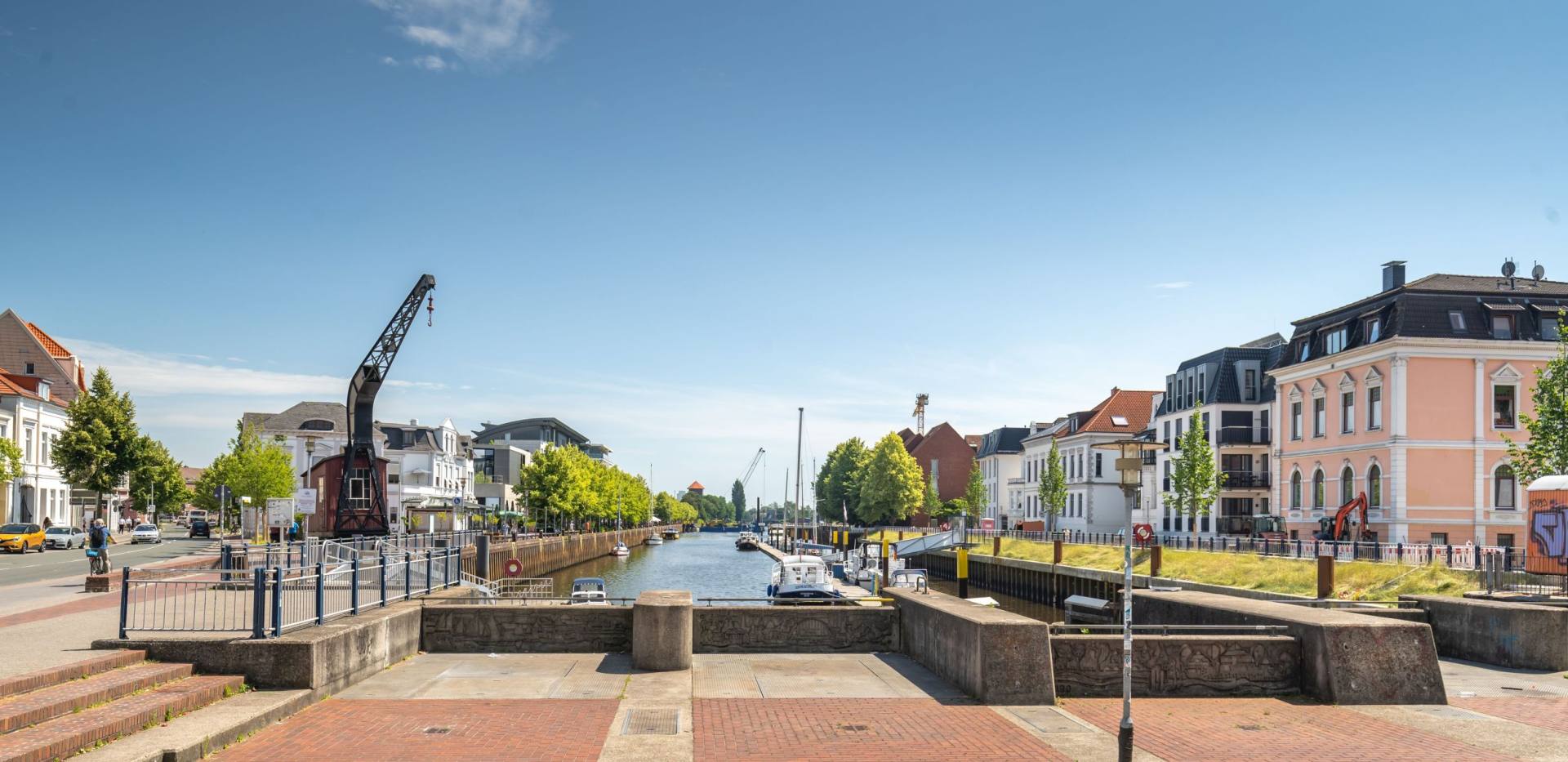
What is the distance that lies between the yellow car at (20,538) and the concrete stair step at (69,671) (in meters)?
47.6

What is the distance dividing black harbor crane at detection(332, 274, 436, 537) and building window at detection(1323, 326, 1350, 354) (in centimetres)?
4597

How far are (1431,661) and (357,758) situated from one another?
13.1m

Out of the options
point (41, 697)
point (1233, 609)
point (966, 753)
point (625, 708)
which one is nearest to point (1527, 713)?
point (1233, 609)

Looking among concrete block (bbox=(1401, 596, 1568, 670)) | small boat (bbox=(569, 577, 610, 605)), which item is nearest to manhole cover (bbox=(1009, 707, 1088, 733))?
small boat (bbox=(569, 577, 610, 605))

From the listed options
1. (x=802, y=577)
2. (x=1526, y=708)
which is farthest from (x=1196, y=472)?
(x=1526, y=708)

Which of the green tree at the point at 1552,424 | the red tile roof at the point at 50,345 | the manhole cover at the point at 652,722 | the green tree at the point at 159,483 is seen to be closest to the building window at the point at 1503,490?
the green tree at the point at 1552,424

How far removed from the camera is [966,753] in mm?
11570

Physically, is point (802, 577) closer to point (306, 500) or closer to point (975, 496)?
point (306, 500)

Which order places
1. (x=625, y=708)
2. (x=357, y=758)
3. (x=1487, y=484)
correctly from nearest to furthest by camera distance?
(x=357, y=758), (x=625, y=708), (x=1487, y=484)

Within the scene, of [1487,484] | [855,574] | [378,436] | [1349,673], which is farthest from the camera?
[378,436]

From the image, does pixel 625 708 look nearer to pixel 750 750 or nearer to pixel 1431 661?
pixel 750 750

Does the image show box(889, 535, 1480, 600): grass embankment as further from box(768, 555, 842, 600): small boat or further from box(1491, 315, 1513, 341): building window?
box(1491, 315, 1513, 341): building window

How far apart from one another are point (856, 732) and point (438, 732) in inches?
179

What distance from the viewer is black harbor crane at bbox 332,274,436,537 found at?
171 feet
